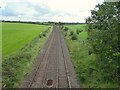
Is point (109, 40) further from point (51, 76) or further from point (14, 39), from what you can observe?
point (14, 39)

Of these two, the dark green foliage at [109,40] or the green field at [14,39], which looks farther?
the green field at [14,39]

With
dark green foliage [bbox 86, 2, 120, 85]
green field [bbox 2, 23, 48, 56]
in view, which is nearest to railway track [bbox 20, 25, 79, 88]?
dark green foliage [bbox 86, 2, 120, 85]

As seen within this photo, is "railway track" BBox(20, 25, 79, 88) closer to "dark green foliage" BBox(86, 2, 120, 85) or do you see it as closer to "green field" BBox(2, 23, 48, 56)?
"dark green foliage" BBox(86, 2, 120, 85)

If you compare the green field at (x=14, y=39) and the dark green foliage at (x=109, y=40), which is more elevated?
the dark green foliage at (x=109, y=40)

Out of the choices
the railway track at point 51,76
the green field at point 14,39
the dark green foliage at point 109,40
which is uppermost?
the dark green foliage at point 109,40

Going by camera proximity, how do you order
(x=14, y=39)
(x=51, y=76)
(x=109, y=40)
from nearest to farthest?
(x=109, y=40) → (x=51, y=76) → (x=14, y=39)

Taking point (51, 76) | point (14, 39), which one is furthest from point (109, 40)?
point (14, 39)

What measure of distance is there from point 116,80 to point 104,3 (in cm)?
682

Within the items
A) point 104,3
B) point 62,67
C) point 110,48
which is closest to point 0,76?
point 62,67

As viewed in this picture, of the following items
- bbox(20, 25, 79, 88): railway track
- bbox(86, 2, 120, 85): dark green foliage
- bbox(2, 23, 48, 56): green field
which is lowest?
bbox(2, 23, 48, 56): green field

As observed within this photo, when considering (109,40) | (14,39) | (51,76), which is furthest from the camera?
(14,39)

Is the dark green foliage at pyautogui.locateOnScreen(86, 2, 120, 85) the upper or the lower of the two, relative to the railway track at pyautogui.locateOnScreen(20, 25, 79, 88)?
upper

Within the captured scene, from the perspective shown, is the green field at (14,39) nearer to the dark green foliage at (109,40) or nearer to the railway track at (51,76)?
the railway track at (51,76)

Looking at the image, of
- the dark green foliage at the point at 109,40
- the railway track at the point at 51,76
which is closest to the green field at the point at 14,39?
the railway track at the point at 51,76
